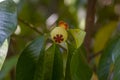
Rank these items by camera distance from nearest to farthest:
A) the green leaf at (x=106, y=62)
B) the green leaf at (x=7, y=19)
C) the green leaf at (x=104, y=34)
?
the green leaf at (x=7, y=19)
the green leaf at (x=106, y=62)
the green leaf at (x=104, y=34)

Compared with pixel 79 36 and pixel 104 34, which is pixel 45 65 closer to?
pixel 79 36

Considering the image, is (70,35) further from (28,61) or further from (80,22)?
(80,22)

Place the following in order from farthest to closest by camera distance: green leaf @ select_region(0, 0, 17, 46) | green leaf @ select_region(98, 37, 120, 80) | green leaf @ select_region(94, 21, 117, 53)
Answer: green leaf @ select_region(94, 21, 117, 53), green leaf @ select_region(98, 37, 120, 80), green leaf @ select_region(0, 0, 17, 46)

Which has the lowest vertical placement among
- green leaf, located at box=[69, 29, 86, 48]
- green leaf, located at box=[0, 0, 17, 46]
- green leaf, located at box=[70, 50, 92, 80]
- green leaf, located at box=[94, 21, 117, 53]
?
green leaf, located at box=[70, 50, 92, 80]

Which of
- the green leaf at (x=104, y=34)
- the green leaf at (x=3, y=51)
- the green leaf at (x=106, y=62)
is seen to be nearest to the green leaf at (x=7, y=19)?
the green leaf at (x=3, y=51)

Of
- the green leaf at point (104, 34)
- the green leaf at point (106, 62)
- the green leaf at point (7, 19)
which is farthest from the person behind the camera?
the green leaf at point (104, 34)

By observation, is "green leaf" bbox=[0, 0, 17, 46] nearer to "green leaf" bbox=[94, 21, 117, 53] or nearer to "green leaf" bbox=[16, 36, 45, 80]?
"green leaf" bbox=[16, 36, 45, 80]

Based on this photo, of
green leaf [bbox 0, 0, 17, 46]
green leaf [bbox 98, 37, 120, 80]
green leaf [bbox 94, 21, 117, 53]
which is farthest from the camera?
green leaf [bbox 94, 21, 117, 53]

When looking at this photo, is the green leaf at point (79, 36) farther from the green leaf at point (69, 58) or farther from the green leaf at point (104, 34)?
the green leaf at point (104, 34)

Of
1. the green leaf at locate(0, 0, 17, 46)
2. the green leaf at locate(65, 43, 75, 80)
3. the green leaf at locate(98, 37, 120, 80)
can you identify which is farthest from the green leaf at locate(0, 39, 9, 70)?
the green leaf at locate(98, 37, 120, 80)
